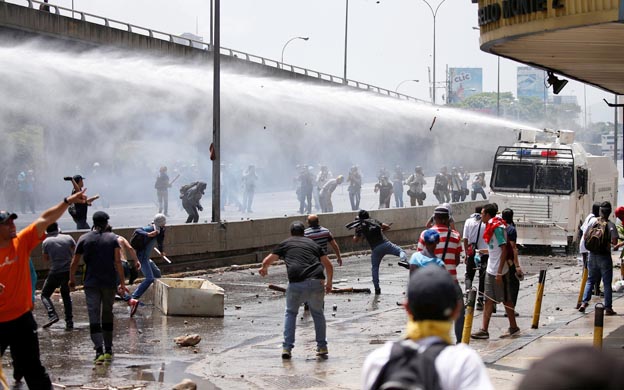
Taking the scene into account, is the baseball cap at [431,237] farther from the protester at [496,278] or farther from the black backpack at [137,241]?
the black backpack at [137,241]

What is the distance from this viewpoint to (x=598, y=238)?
13.9 m

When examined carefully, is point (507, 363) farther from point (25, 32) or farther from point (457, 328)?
point (25, 32)

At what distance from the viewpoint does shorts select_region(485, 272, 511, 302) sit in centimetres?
1255

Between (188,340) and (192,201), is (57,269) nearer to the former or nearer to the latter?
(188,340)

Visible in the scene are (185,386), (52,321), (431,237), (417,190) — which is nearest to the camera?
(185,386)

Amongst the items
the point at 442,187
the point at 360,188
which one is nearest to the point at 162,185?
the point at 360,188

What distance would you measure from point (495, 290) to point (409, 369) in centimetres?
936

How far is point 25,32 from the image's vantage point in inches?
1280

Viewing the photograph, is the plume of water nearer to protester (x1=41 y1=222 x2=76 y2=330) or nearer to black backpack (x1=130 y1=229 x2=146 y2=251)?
black backpack (x1=130 y1=229 x2=146 y2=251)

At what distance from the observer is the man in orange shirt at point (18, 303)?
7.21 m

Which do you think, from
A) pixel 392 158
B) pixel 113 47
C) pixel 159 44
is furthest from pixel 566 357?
pixel 392 158

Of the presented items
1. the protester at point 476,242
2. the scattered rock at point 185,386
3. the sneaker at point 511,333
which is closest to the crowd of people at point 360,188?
the protester at point 476,242

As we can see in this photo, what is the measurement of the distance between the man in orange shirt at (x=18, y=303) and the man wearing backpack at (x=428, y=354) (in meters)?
4.11

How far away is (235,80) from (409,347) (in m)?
41.5
